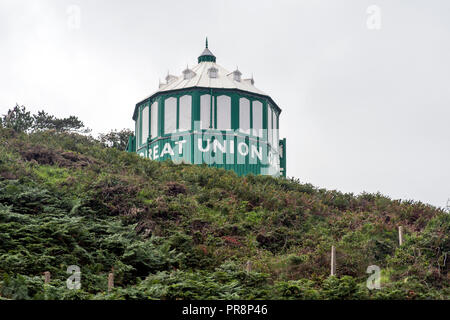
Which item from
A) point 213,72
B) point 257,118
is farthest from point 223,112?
point 213,72

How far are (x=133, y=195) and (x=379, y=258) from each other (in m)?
9.04

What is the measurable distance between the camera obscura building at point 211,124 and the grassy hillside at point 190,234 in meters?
6.32

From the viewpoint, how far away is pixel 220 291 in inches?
535

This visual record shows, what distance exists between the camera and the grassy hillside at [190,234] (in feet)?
46.4

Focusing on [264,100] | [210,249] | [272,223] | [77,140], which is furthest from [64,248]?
[264,100]

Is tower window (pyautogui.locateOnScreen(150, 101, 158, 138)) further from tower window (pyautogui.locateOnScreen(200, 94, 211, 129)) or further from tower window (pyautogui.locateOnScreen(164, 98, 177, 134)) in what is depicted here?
tower window (pyautogui.locateOnScreen(200, 94, 211, 129))

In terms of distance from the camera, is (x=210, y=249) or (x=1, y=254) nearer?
(x=1, y=254)

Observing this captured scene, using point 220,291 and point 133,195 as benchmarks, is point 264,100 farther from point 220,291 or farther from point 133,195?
point 220,291

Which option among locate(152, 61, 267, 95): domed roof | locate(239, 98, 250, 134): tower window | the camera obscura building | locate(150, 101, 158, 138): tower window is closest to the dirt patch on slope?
the camera obscura building

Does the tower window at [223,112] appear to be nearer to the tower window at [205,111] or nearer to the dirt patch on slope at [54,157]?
the tower window at [205,111]

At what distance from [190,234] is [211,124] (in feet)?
52.9

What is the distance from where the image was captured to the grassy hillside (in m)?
14.1

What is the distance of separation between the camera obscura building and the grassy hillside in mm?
6318

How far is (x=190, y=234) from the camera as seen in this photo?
Answer: 20484mm
